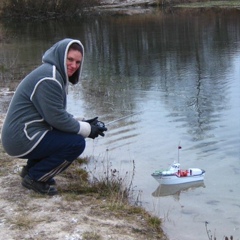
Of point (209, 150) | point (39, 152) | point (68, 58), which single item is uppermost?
point (68, 58)

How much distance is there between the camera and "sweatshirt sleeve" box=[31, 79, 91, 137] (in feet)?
14.7

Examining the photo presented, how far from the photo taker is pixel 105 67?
1480 centimetres

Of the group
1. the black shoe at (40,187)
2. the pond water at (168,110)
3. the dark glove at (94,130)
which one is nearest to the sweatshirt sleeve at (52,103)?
the dark glove at (94,130)

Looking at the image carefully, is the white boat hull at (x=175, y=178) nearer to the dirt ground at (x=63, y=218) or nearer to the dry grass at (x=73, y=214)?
the dry grass at (x=73, y=214)

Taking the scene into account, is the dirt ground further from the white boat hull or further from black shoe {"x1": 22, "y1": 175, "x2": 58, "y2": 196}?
the white boat hull

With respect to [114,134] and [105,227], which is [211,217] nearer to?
[105,227]

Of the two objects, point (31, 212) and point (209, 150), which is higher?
point (31, 212)

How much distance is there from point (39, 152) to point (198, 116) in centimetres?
486

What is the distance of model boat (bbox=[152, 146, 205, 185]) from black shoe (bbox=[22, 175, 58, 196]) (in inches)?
60.6

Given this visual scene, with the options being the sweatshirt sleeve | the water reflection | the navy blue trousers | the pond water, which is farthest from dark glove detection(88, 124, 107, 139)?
the water reflection

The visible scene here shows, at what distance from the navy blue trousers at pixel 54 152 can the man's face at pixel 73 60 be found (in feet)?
1.81

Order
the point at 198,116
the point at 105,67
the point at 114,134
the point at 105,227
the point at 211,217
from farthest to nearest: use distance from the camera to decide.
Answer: the point at 105,67, the point at 198,116, the point at 114,134, the point at 211,217, the point at 105,227

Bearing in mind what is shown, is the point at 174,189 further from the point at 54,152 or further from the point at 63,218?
the point at 63,218

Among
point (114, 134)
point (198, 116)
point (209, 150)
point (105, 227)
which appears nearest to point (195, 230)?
point (105, 227)
